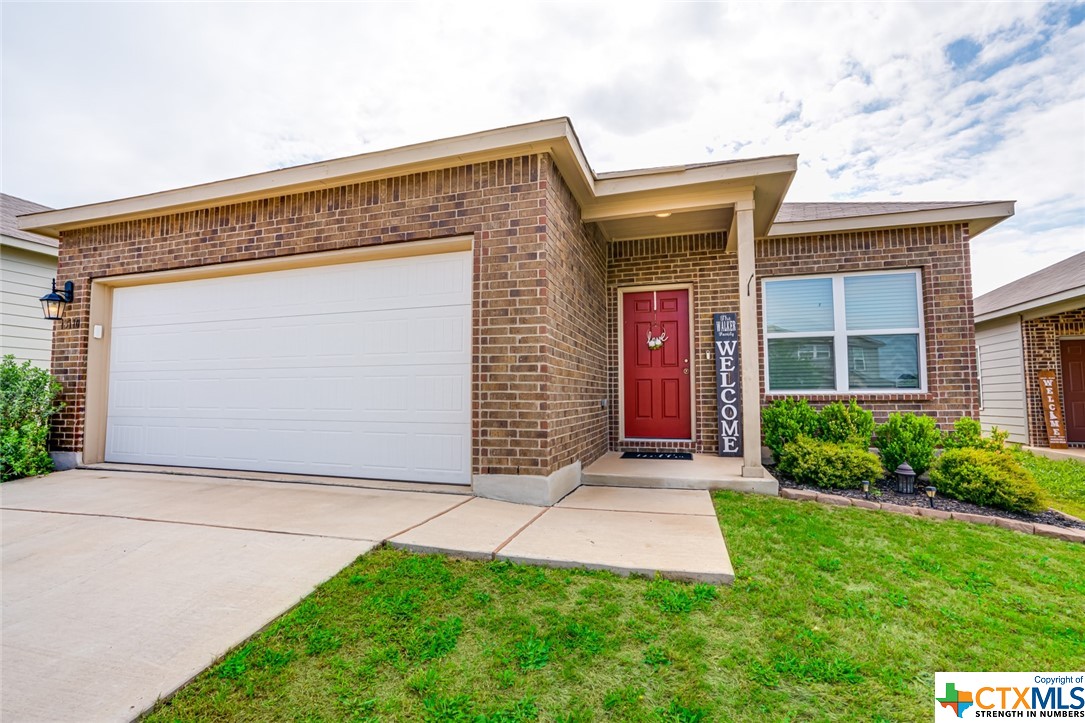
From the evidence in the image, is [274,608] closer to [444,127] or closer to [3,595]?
[3,595]

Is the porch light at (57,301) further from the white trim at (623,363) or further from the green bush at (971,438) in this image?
the green bush at (971,438)

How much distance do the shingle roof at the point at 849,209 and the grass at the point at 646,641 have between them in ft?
15.2

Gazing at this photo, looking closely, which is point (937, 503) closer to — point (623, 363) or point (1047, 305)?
point (623, 363)

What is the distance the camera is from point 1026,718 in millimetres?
1681

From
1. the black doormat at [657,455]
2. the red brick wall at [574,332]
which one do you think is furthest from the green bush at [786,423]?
the red brick wall at [574,332]

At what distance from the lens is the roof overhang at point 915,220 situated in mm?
5711

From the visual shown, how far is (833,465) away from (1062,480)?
3.39 m

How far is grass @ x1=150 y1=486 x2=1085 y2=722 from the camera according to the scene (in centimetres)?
158

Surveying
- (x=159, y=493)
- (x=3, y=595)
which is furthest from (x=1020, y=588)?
(x=159, y=493)

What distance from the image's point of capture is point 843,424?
5152 millimetres

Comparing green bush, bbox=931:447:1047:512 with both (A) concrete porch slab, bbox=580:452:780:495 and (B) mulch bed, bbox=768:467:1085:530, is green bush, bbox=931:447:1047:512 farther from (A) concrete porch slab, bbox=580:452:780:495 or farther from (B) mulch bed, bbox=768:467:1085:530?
(A) concrete porch slab, bbox=580:452:780:495

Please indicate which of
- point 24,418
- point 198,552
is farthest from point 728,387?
point 24,418

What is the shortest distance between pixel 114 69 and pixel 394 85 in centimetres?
426

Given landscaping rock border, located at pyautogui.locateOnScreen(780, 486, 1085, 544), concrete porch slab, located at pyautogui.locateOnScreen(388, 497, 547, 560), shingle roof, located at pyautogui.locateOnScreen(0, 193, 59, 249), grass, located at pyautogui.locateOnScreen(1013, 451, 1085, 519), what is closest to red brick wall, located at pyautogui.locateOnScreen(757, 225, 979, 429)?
grass, located at pyautogui.locateOnScreen(1013, 451, 1085, 519)
